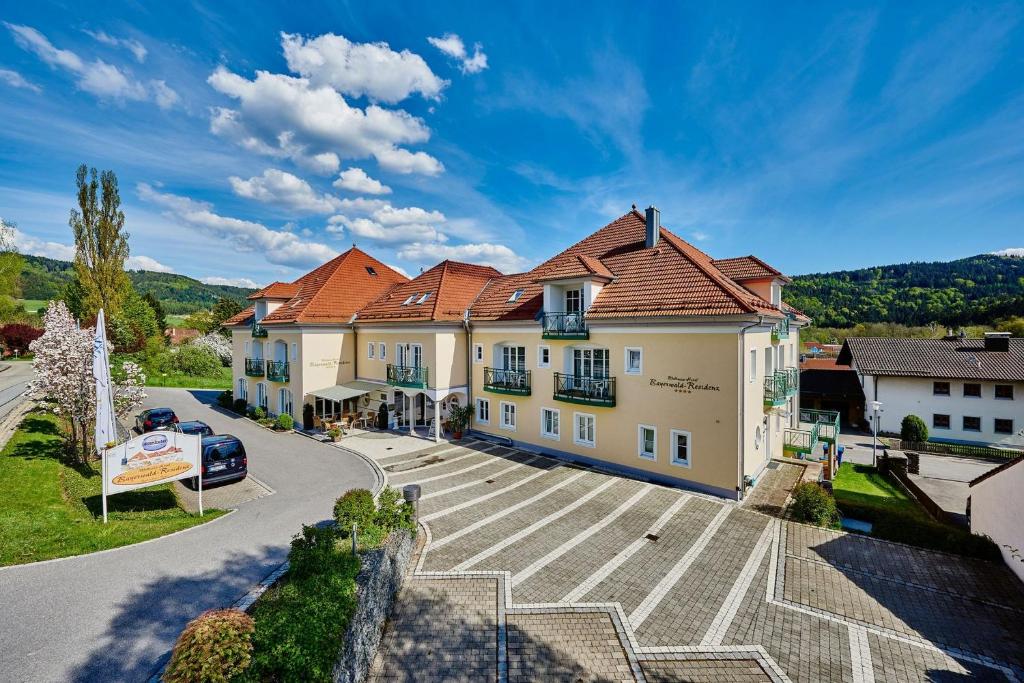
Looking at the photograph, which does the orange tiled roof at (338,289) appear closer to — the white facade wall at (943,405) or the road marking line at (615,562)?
the road marking line at (615,562)

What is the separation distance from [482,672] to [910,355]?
36951 millimetres

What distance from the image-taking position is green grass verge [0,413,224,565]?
9.09 m

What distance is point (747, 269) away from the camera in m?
17.8

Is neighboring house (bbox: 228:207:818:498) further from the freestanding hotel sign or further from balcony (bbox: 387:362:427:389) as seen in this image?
the freestanding hotel sign

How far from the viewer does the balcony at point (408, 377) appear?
2069 cm

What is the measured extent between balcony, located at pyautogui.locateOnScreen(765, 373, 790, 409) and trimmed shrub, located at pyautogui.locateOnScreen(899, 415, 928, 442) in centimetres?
1751

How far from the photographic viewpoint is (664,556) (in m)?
10.2

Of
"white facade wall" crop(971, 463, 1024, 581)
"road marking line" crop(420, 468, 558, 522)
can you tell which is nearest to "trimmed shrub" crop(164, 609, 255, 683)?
"road marking line" crop(420, 468, 558, 522)

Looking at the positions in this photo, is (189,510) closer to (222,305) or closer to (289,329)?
(289,329)

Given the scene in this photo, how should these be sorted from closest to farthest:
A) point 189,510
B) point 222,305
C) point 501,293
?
point 189,510
point 501,293
point 222,305

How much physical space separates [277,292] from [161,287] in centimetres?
12154

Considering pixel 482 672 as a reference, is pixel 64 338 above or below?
above

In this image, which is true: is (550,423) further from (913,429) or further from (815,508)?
(913,429)

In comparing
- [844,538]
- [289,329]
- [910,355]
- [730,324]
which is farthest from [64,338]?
[910,355]
